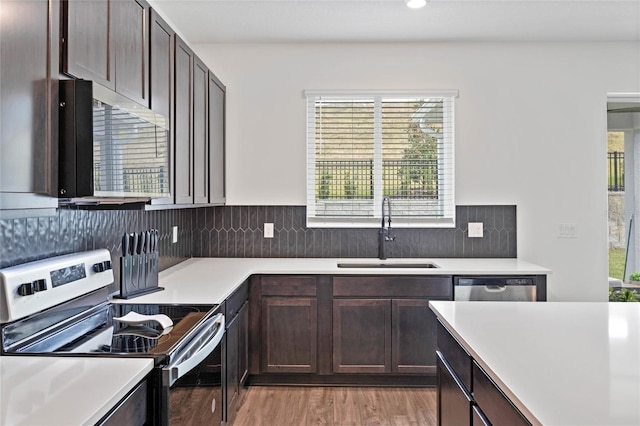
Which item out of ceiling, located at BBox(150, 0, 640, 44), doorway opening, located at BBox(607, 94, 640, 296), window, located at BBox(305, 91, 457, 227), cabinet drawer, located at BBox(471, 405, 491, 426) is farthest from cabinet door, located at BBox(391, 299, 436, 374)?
ceiling, located at BBox(150, 0, 640, 44)

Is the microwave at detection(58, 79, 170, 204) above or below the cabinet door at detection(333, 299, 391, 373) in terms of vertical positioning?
above

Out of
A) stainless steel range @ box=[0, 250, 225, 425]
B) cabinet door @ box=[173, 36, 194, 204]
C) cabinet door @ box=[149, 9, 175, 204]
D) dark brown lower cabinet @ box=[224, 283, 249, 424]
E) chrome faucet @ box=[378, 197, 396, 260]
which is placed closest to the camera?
stainless steel range @ box=[0, 250, 225, 425]

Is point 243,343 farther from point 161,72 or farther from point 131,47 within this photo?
point 131,47

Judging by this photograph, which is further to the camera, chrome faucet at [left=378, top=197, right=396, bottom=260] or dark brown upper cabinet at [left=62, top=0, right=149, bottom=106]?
chrome faucet at [left=378, top=197, right=396, bottom=260]

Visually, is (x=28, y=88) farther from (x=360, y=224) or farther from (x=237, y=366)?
(x=360, y=224)

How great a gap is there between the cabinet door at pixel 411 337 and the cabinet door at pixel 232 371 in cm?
109

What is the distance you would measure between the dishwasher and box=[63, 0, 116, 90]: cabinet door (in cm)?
242

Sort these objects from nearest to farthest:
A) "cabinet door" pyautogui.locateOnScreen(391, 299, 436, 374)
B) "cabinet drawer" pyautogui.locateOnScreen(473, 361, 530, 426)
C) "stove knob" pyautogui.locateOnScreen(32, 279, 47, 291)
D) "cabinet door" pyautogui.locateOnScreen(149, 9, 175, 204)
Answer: "cabinet drawer" pyautogui.locateOnScreen(473, 361, 530, 426) < "stove knob" pyautogui.locateOnScreen(32, 279, 47, 291) < "cabinet door" pyautogui.locateOnScreen(149, 9, 175, 204) < "cabinet door" pyautogui.locateOnScreen(391, 299, 436, 374)

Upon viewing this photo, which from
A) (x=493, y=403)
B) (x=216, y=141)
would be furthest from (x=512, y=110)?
(x=493, y=403)

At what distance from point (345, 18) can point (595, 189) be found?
2409 millimetres

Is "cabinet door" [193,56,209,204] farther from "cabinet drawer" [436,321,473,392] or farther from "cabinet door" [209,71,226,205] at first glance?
"cabinet drawer" [436,321,473,392]

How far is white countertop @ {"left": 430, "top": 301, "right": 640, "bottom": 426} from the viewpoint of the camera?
950 mm

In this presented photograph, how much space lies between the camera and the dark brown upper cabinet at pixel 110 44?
4.81ft

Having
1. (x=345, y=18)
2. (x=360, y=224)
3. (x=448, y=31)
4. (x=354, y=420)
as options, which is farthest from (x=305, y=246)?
(x=448, y=31)
